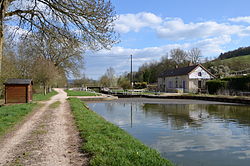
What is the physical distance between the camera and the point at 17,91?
1766 cm

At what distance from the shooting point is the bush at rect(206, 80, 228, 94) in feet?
93.0

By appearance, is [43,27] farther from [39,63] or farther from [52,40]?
[39,63]

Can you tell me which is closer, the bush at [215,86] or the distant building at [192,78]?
the bush at [215,86]

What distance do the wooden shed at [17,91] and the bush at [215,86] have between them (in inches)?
841

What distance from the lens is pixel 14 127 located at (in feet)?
26.1

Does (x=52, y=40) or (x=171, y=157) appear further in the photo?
(x=52, y=40)

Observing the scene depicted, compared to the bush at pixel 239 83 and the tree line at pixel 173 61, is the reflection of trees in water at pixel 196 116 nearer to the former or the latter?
the bush at pixel 239 83

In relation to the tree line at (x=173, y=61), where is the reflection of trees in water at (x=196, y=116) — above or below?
below

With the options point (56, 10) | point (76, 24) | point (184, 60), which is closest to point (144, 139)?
point (76, 24)

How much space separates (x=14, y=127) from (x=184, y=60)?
52185 millimetres

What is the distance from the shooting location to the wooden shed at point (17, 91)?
1748 cm

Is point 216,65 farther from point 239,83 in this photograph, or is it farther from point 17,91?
point 17,91

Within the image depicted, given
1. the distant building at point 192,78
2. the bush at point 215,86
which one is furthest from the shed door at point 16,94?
the distant building at point 192,78

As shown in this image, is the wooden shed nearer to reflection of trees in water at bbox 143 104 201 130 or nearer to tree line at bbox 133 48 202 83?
reflection of trees in water at bbox 143 104 201 130
